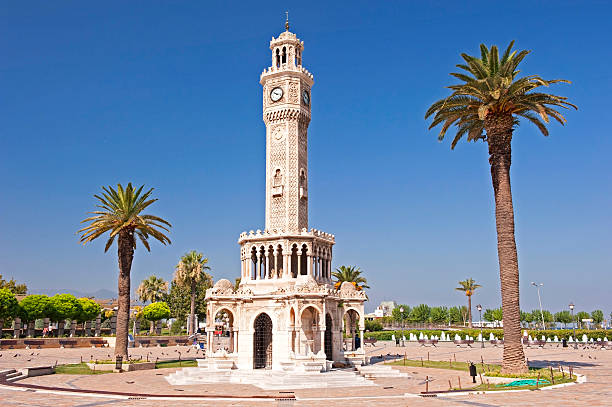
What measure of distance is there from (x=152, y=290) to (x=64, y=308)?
63.7 ft

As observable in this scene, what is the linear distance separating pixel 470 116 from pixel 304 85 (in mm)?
15223

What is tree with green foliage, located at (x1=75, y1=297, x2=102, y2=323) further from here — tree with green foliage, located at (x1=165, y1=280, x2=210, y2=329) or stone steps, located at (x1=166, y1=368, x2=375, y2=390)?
stone steps, located at (x1=166, y1=368, x2=375, y2=390)

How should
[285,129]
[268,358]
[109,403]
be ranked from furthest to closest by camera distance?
[285,129]
[268,358]
[109,403]

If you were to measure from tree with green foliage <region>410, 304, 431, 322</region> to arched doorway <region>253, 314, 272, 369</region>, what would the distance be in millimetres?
91079

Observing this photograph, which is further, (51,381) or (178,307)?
(178,307)

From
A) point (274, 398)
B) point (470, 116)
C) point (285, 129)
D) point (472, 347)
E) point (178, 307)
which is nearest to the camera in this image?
point (274, 398)

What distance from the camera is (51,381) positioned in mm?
30469

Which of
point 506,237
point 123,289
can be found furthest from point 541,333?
point 123,289

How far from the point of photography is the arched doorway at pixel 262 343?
36781 millimetres

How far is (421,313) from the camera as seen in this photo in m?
124

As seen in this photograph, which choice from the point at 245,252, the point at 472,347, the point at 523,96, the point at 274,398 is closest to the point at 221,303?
the point at 245,252

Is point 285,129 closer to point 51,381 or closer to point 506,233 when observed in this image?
point 506,233

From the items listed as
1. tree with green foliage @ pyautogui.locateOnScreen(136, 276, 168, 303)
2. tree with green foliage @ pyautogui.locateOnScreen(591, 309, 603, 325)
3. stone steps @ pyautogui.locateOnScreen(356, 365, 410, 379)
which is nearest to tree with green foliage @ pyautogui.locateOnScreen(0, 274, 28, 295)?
tree with green foliage @ pyautogui.locateOnScreen(136, 276, 168, 303)

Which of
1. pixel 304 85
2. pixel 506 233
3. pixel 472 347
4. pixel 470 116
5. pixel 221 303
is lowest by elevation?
pixel 472 347
